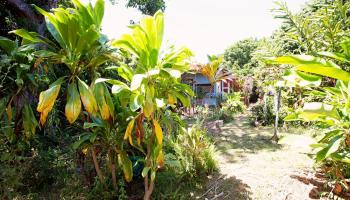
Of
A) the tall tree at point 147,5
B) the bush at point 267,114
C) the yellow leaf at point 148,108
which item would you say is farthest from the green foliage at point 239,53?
the yellow leaf at point 148,108

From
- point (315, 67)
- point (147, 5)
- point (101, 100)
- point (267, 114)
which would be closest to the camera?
point (315, 67)

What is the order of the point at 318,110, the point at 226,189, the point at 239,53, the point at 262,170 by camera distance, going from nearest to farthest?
the point at 318,110 < the point at 226,189 < the point at 262,170 < the point at 239,53

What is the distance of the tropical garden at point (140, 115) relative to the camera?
2.24 metres

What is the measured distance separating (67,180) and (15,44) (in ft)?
6.45

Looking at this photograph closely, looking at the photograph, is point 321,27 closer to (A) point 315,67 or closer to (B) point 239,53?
(A) point 315,67

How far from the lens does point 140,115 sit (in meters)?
2.69

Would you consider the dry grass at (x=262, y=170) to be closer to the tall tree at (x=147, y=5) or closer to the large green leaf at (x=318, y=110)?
the large green leaf at (x=318, y=110)

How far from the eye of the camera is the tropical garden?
7.36 feet

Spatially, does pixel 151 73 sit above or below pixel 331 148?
above

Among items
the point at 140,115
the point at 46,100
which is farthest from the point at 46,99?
the point at 140,115

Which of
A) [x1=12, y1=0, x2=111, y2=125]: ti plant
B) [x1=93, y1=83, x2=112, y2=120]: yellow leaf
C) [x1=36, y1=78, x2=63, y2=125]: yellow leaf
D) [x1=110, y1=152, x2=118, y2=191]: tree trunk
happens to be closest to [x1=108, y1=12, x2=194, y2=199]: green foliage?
[x1=93, y1=83, x2=112, y2=120]: yellow leaf

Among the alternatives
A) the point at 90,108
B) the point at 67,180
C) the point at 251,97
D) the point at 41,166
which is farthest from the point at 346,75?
the point at 251,97

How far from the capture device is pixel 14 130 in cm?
302

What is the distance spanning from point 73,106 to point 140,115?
65cm
